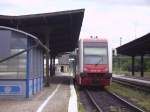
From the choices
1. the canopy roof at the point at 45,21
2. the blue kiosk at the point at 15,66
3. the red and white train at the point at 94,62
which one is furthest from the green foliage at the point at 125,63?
the blue kiosk at the point at 15,66

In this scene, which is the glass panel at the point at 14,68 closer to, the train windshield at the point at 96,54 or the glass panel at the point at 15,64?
the glass panel at the point at 15,64

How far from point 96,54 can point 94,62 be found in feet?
1.75

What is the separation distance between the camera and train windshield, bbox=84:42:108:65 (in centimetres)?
3138

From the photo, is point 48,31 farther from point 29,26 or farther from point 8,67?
point 8,67

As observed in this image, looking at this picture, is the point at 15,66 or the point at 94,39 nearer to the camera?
the point at 15,66

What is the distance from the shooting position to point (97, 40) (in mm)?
31594

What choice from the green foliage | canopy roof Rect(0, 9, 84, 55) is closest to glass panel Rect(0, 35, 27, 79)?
canopy roof Rect(0, 9, 84, 55)

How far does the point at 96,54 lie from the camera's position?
103ft

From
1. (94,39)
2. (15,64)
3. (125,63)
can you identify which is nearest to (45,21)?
(94,39)

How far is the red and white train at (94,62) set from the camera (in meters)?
31.2

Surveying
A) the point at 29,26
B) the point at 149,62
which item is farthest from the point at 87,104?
the point at 149,62

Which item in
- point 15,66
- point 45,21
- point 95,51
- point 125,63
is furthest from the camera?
point 125,63

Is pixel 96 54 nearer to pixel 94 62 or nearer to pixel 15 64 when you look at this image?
pixel 94 62

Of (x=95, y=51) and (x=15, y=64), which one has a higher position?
(x=95, y=51)
